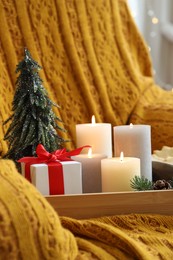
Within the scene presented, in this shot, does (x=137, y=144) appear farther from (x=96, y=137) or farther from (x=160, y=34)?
(x=160, y=34)

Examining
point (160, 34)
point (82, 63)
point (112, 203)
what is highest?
point (160, 34)

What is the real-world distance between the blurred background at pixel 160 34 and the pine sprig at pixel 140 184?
1491 mm

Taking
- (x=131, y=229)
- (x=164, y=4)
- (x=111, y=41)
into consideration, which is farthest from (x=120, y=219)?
(x=164, y=4)

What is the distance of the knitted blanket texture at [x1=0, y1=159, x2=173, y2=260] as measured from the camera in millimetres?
823

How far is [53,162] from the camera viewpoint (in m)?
1.21

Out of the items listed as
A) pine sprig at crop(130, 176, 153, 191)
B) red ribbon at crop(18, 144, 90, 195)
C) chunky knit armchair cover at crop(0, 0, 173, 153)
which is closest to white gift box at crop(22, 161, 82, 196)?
red ribbon at crop(18, 144, 90, 195)

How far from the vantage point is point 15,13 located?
182cm

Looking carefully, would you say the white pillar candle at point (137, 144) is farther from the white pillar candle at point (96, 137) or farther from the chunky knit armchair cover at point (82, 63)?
the chunky knit armchair cover at point (82, 63)

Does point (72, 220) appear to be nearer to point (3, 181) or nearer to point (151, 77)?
point (3, 181)

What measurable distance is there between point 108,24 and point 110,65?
14 centimetres

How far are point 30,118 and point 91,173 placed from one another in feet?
0.62

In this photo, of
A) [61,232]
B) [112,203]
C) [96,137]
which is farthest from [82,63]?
[61,232]

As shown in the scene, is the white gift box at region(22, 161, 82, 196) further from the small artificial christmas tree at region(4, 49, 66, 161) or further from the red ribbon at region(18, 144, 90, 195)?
the small artificial christmas tree at region(4, 49, 66, 161)

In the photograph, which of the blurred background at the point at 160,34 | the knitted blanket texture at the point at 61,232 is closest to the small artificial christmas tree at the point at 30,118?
the knitted blanket texture at the point at 61,232
